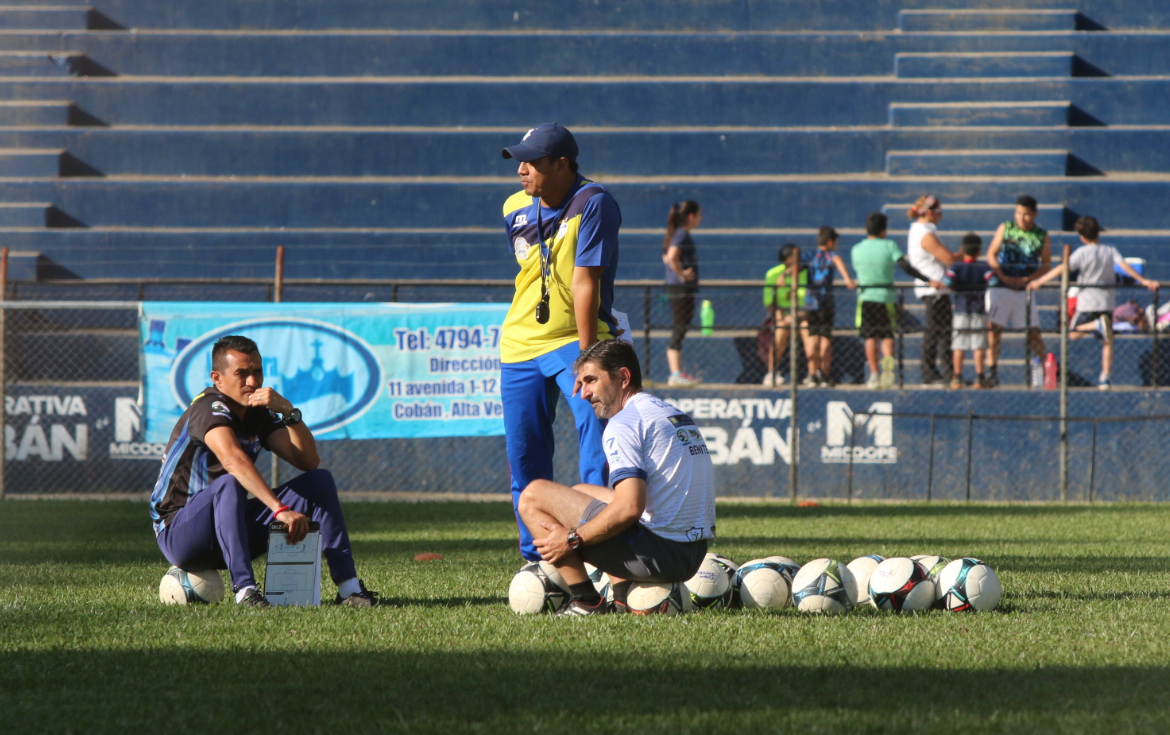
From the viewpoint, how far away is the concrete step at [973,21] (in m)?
20.8

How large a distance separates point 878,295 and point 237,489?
10.2 metres

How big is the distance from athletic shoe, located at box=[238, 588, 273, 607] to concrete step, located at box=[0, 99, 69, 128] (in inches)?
674

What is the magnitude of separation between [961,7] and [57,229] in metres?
14.3

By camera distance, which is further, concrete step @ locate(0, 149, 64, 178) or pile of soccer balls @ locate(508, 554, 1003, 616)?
concrete step @ locate(0, 149, 64, 178)

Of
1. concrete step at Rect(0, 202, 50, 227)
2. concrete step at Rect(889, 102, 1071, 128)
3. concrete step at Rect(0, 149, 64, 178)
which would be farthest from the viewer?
concrete step at Rect(0, 149, 64, 178)

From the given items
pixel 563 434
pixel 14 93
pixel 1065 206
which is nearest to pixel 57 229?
pixel 14 93

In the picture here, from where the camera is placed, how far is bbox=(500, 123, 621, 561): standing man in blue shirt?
6.18 meters

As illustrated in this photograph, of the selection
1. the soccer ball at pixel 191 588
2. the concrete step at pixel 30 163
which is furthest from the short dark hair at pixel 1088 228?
the concrete step at pixel 30 163

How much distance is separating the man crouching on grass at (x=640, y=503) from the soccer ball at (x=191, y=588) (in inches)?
60.5

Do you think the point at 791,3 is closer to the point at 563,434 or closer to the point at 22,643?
the point at 563,434

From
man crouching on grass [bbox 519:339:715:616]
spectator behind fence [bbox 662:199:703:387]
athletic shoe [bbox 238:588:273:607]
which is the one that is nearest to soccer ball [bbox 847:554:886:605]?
man crouching on grass [bbox 519:339:715:616]

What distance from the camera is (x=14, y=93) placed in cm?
2084

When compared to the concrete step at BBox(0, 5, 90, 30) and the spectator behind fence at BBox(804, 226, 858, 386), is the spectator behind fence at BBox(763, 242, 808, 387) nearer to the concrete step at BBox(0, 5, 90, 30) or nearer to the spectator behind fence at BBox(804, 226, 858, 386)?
the spectator behind fence at BBox(804, 226, 858, 386)

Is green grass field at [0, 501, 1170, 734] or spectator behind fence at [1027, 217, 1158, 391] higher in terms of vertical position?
spectator behind fence at [1027, 217, 1158, 391]
